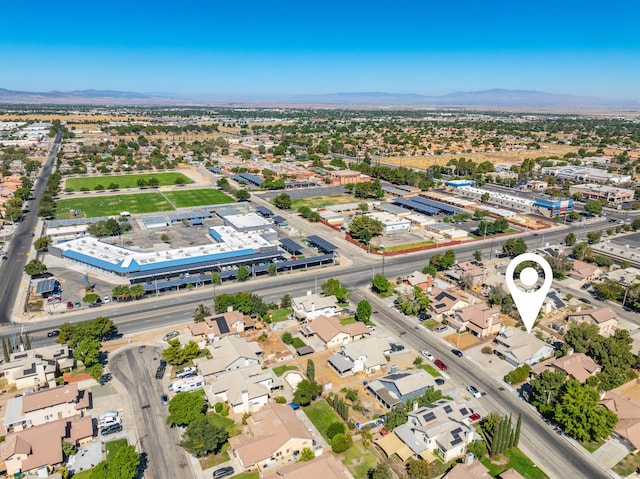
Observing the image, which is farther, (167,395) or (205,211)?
(205,211)

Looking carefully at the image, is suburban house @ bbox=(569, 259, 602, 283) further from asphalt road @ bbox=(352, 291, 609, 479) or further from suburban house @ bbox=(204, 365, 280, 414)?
suburban house @ bbox=(204, 365, 280, 414)

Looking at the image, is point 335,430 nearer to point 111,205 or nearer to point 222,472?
point 222,472

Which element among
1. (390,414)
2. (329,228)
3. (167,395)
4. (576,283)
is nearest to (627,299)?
(576,283)

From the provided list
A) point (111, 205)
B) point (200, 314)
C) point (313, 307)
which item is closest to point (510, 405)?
point (313, 307)

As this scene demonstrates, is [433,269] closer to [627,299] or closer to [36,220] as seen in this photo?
[627,299]

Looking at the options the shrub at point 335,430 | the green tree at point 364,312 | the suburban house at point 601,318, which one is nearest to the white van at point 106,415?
the shrub at point 335,430

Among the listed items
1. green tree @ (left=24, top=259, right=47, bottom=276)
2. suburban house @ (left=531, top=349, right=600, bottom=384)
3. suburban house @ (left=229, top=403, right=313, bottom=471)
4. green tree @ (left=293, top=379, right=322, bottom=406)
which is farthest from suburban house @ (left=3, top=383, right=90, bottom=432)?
suburban house @ (left=531, top=349, right=600, bottom=384)
